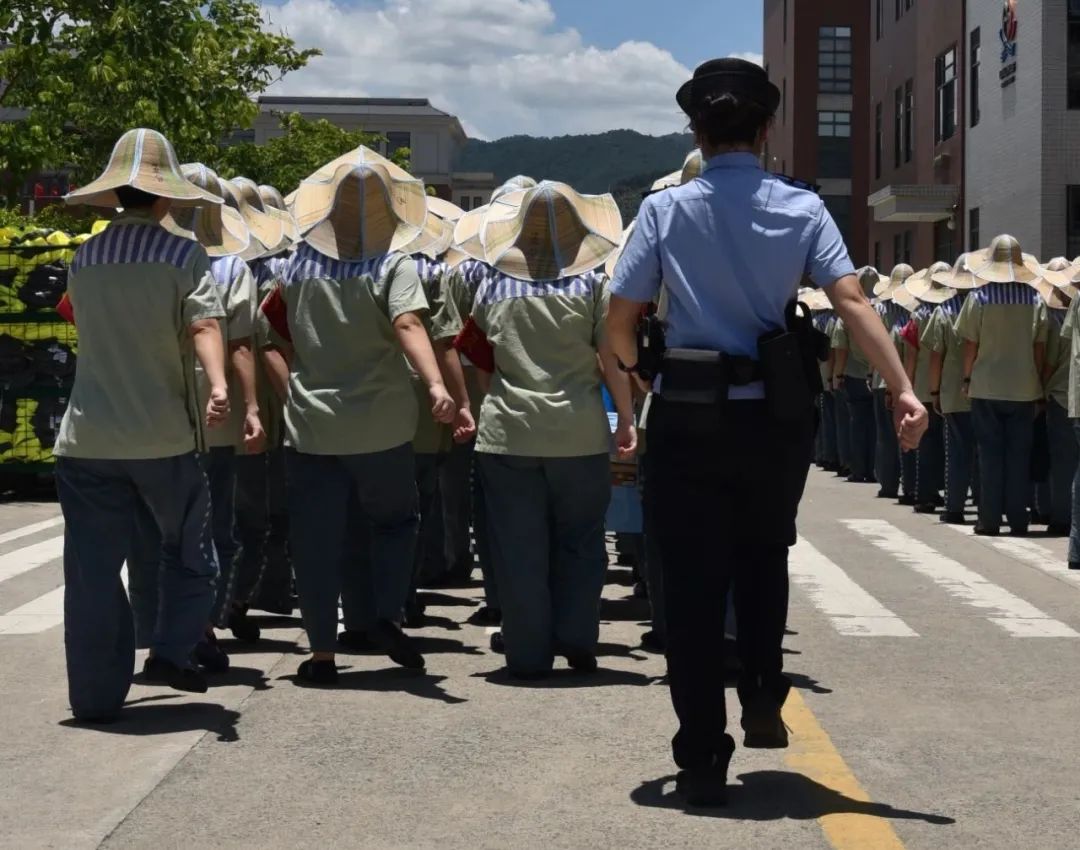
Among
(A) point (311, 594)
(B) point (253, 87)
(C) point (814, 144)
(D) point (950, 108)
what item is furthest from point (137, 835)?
(C) point (814, 144)

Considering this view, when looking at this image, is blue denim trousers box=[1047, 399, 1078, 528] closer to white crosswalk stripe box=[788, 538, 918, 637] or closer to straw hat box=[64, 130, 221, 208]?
white crosswalk stripe box=[788, 538, 918, 637]

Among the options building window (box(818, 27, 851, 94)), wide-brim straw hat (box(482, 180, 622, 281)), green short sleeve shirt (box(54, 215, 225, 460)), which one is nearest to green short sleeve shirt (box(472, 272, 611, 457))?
wide-brim straw hat (box(482, 180, 622, 281))

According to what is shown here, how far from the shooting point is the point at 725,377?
5.79 metres

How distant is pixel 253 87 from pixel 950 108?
50.6 feet

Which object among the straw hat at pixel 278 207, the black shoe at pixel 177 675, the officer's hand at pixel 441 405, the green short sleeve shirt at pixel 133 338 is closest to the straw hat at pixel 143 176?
the green short sleeve shirt at pixel 133 338

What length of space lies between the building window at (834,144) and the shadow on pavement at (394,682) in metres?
65.7

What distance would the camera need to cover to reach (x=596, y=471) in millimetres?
8312

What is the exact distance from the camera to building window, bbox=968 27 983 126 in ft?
136

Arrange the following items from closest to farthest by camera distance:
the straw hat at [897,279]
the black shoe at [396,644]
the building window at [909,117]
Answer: the black shoe at [396,644]
the straw hat at [897,279]
the building window at [909,117]

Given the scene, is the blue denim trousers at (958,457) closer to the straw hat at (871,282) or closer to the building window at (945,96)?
the straw hat at (871,282)

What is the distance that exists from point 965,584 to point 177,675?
5.85m

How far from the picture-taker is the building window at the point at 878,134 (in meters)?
55.0

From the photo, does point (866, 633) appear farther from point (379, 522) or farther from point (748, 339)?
point (748, 339)

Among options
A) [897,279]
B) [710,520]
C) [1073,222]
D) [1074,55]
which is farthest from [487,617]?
[1074,55]
